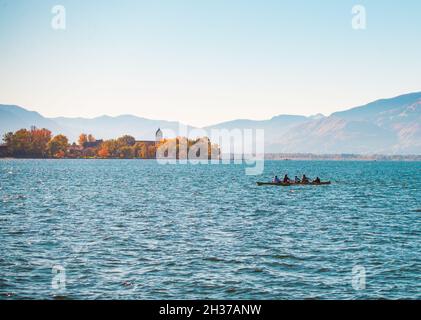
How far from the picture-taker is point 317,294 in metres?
24.6

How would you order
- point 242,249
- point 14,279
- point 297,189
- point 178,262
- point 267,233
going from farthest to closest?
point 297,189
point 267,233
point 242,249
point 178,262
point 14,279

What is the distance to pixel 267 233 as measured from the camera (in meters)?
43.5

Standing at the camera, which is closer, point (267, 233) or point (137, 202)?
point (267, 233)

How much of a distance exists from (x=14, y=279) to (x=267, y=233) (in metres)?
22.6

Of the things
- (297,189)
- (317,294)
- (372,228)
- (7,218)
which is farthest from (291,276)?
(297,189)

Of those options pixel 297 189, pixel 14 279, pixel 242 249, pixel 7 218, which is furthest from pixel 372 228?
pixel 297 189

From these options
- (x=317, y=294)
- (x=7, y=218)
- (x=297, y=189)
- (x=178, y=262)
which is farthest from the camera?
(x=297, y=189)

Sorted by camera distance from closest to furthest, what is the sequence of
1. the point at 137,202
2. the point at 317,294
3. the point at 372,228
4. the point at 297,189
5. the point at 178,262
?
the point at 317,294
the point at 178,262
the point at 372,228
the point at 137,202
the point at 297,189

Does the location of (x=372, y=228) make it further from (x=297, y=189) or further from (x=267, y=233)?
(x=297, y=189)
